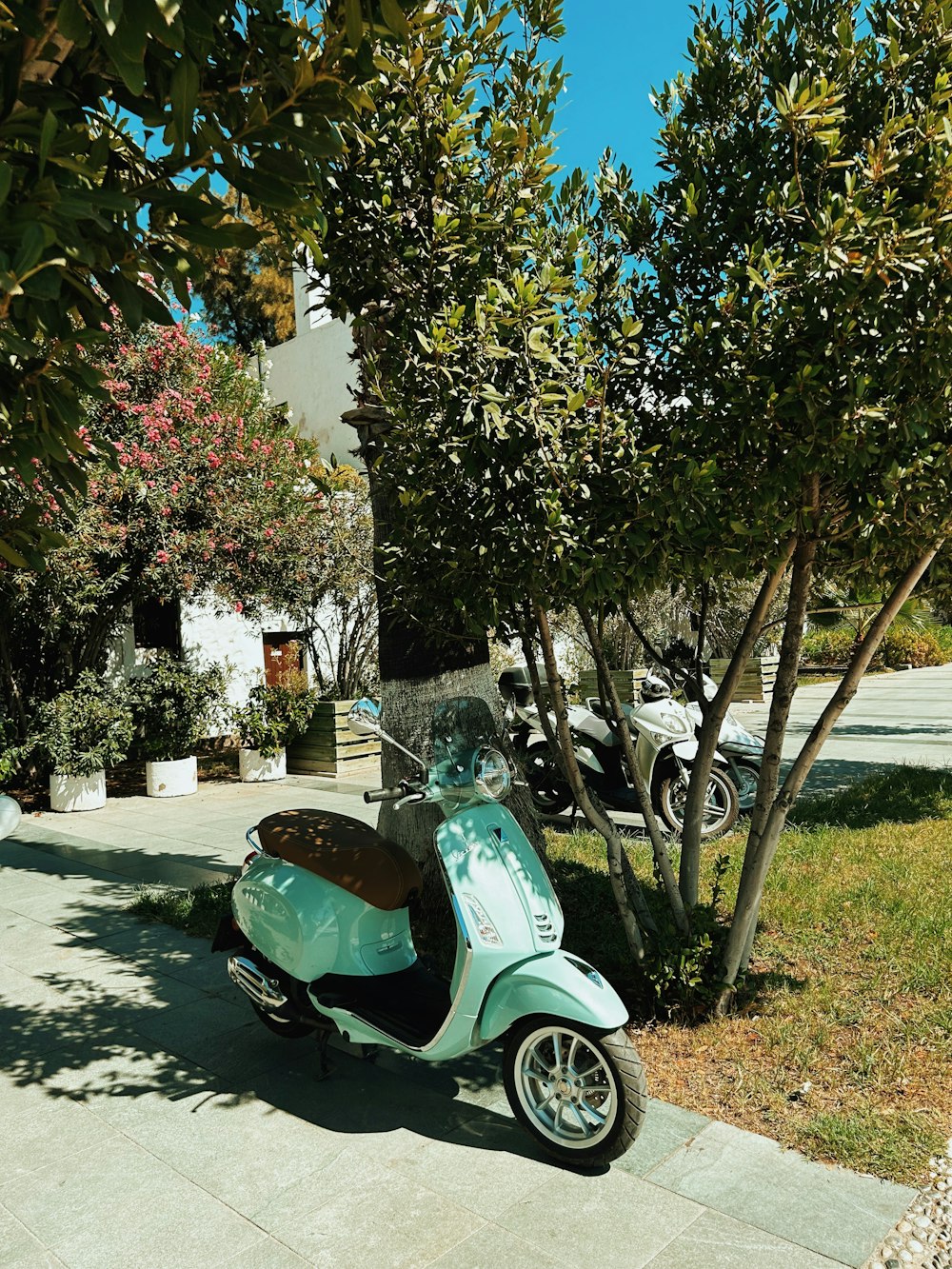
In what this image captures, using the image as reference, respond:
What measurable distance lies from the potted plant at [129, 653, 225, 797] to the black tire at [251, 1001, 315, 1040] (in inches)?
292

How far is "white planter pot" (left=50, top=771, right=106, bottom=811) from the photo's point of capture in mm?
10227

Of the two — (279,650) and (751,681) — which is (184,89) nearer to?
(279,650)

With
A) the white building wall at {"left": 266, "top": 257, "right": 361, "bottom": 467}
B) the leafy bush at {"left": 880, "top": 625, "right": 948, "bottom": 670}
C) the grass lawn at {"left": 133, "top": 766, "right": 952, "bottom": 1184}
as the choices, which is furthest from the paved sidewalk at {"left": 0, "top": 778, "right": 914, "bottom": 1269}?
the leafy bush at {"left": 880, "top": 625, "right": 948, "bottom": 670}

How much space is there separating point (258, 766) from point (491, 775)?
9.06 metres

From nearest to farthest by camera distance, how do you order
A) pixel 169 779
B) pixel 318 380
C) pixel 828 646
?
pixel 169 779
pixel 318 380
pixel 828 646

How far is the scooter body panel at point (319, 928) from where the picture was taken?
363cm

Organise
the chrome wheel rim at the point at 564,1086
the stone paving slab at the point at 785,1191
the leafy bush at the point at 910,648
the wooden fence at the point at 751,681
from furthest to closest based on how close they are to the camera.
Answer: the leafy bush at the point at 910,648 → the wooden fence at the point at 751,681 → the chrome wheel rim at the point at 564,1086 → the stone paving slab at the point at 785,1191

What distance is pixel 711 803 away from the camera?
7.59m

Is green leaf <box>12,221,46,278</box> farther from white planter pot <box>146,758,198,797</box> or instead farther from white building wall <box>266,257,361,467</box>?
white building wall <box>266,257,361,467</box>

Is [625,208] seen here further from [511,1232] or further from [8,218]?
[511,1232]

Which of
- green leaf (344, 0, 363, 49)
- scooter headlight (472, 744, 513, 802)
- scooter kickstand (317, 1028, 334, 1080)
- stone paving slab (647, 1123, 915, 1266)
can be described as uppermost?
green leaf (344, 0, 363, 49)

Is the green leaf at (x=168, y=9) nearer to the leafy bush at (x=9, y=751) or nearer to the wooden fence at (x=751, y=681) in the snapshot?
the leafy bush at (x=9, y=751)

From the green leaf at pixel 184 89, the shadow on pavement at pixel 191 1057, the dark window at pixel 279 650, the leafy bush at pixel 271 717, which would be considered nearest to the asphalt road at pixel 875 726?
the leafy bush at pixel 271 717

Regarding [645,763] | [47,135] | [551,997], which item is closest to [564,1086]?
[551,997]
